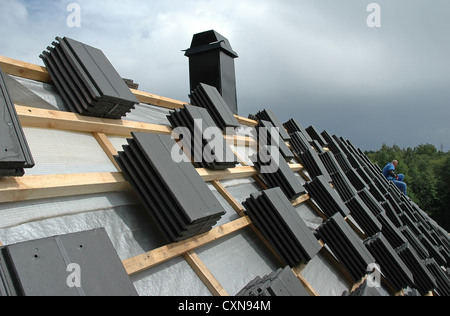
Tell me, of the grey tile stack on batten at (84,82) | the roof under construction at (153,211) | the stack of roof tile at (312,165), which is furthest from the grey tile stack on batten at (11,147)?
the stack of roof tile at (312,165)

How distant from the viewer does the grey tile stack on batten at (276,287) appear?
2.17m

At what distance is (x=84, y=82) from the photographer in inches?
117

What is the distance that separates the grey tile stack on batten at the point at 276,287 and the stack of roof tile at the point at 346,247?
1456 millimetres

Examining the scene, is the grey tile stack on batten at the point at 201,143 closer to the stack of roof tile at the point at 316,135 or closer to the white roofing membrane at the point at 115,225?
the white roofing membrane at the point at 115,225

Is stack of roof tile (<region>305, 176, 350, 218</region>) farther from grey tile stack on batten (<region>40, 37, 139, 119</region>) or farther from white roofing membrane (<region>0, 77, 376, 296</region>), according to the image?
grey tile stack on batten (<region>40, 37, 139, 119</region>)

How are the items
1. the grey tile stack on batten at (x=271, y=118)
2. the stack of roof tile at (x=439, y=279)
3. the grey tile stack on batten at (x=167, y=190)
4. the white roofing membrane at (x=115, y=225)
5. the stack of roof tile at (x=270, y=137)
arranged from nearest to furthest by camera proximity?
the white roofing membrane at (x=115, y=225) → the grey tile stack on batten at (x=167, y=190) → the stack of roof tile at (x=439, y=279) → the stack of roof tile at (x=270, y=137) → the grey tile stack on batten at (x=271, y=118)

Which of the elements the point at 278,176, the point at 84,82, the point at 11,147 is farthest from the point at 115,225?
the point at 278,176

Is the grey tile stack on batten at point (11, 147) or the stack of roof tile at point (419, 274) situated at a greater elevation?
the grey tile stack on batten at point (11, 147)

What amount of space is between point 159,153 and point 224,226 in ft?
2.84

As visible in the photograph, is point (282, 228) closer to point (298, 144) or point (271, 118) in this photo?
point (271, 118)

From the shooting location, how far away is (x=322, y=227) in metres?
3.92
